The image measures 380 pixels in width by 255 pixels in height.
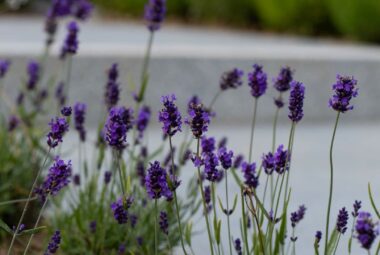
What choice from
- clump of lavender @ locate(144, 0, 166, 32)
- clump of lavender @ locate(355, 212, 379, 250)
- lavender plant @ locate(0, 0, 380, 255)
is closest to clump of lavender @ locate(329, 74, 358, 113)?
lavender plant @ locate(0, 0, 380, 255)

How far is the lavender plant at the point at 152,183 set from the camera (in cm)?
170

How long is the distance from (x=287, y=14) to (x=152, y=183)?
26.6 feet

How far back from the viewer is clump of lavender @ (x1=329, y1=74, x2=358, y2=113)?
1670mm

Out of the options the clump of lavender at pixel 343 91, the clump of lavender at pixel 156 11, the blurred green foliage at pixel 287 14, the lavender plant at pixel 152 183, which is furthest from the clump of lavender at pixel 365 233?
the blurred green foliage at pixel 287 14

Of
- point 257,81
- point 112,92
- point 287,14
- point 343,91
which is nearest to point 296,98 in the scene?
point 343,91

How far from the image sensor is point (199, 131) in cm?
167

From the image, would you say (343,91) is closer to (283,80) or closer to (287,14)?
(283,80)

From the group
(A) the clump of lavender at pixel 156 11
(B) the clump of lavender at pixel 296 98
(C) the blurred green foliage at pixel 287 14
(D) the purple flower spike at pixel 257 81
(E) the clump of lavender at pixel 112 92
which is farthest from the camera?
(C) the blurred green foliage at pixel 287 14

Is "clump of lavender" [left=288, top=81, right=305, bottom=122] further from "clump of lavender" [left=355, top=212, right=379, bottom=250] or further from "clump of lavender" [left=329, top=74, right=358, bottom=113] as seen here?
"clump of lavender" [left=355, top=212, right=379, bottom=250]

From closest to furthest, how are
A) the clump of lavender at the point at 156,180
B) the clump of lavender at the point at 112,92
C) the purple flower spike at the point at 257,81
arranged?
the clump of lavender at the point at 156,180 < the purple flower spike at the point at 257,81 < the clump of lavender at the point at 112,92

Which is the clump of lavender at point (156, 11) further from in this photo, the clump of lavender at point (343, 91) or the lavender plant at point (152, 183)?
the clump of lavender at point (343, 91)

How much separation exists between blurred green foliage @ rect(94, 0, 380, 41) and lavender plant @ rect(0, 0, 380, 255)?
4.80 meters

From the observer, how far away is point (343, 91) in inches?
66.3

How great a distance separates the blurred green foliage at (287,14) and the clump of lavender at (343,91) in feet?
22.0
